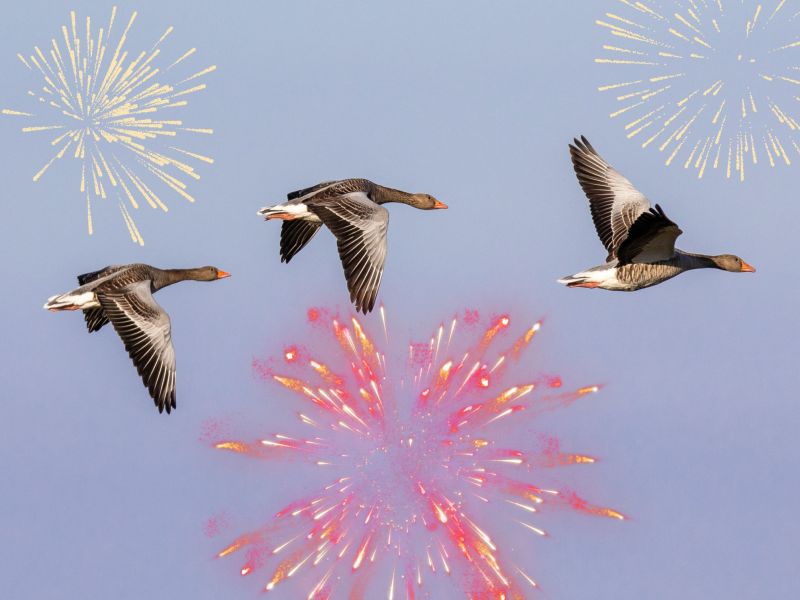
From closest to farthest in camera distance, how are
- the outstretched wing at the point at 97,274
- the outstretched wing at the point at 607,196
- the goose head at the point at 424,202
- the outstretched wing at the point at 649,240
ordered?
the outstretched wing at the point at 649,240, the outstretched wing at the point at 97,274, the outstretched wing at the point at 607,196, the goose head at the point at 424,202

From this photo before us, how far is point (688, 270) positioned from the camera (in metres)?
44.9

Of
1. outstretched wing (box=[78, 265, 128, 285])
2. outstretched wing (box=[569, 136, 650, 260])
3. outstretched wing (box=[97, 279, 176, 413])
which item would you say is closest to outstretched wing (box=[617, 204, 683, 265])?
outstretched wing (box=[569, 136, 650, 260])

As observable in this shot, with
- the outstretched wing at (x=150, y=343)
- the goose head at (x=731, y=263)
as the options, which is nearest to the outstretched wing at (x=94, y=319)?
the outstretched wing at (x=150, y=343)

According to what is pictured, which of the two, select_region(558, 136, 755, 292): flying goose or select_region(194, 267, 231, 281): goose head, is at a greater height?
select_region(194, 267, 231, 281): goose head

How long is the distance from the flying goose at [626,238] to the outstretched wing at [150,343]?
37.1 feet

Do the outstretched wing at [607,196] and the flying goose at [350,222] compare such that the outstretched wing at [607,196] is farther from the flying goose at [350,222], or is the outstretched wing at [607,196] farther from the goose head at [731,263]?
the flying goose at [350,222]

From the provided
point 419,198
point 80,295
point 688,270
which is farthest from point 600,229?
point 80,295

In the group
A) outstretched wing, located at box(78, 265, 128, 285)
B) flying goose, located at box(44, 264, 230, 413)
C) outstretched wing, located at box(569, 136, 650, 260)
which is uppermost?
outstretched wing, located at box(78, 265, 128, 285)

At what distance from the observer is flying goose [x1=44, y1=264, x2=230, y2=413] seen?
42.1 m

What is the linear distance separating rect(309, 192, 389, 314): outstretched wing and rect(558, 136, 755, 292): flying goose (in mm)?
5584

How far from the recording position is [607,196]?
47094 mm

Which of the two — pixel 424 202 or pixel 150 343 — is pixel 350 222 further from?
pixel 424 202

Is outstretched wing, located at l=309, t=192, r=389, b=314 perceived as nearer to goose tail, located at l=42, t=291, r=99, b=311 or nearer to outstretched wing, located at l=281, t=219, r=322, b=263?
outstretched wing, located at l=281, t=219, r=322, b=263

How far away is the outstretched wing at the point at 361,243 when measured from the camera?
41438 millimetres
